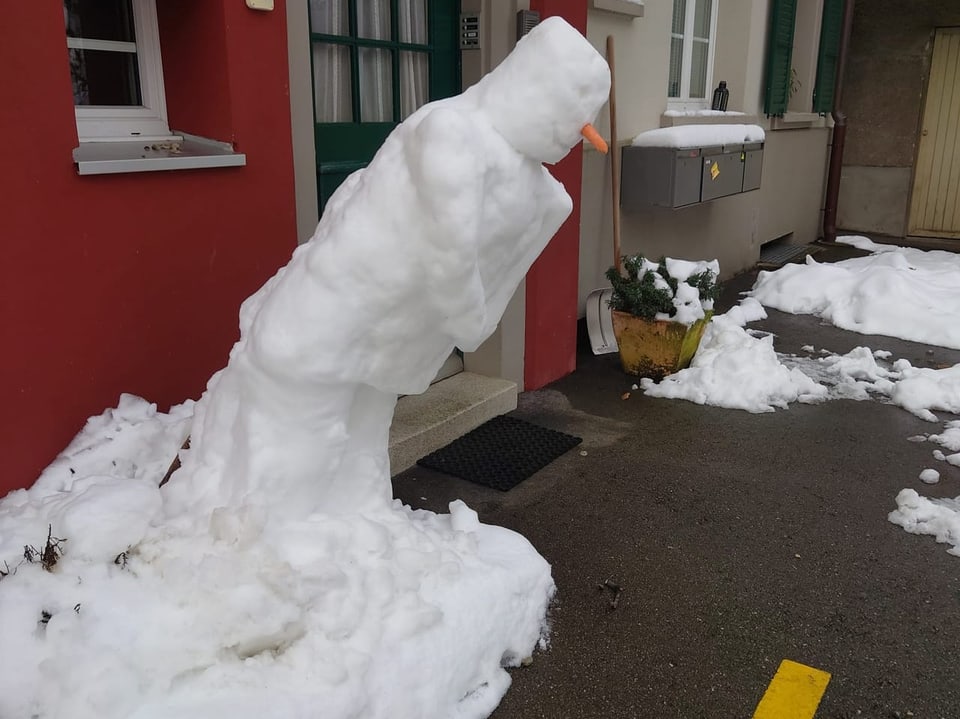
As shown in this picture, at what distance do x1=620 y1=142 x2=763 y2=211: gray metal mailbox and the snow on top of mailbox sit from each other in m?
0.04

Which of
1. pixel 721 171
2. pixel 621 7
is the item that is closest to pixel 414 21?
pixel 621 7

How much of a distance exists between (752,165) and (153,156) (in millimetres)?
5747

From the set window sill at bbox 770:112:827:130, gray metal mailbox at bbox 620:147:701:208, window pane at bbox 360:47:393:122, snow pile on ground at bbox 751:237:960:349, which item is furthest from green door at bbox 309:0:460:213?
window sill at bbox 770:112:827:130

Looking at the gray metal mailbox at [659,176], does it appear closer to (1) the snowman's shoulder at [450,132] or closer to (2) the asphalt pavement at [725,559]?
(2) the asphalt pavement at [725,559]

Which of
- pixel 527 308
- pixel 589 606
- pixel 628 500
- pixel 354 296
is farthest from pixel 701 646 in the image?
pixel 527 308

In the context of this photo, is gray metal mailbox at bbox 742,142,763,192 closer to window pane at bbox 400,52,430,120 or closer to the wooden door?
window pane at bbox 400,52,430,120

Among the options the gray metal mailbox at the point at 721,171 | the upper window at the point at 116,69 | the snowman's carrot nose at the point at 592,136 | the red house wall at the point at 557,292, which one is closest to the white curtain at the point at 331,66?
the upper window at the point at 116,69

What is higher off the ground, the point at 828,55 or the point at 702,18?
the point at 702,18

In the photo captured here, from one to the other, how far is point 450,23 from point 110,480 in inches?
123

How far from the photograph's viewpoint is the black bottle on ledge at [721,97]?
743 centimetres

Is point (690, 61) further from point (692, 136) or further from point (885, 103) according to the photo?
point (885, 103)

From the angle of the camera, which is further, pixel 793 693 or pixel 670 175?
pixel 670 175

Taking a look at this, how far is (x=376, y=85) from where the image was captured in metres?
4.24

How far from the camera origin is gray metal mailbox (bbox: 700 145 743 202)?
253 inches
